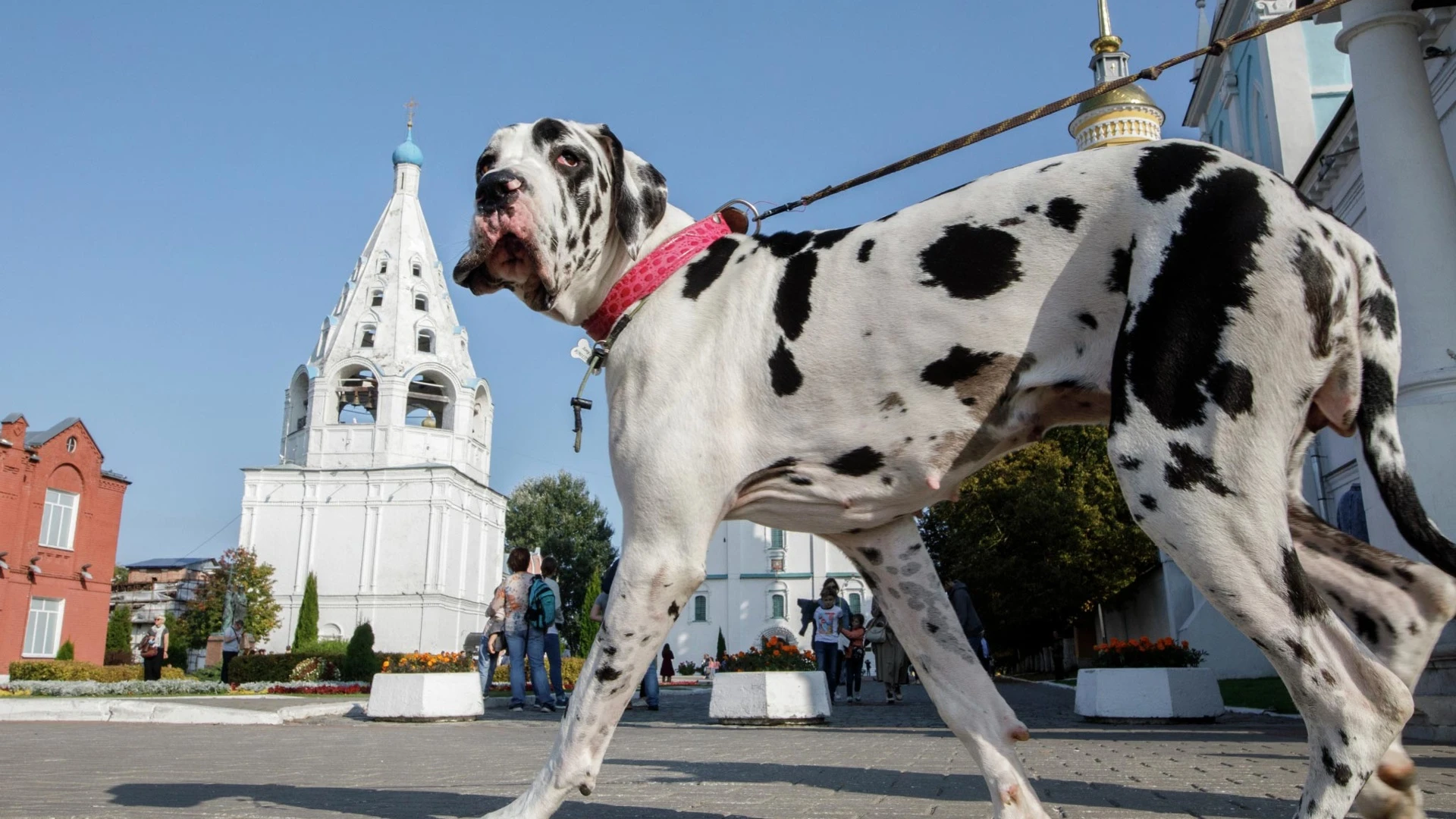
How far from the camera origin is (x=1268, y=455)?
2.64m

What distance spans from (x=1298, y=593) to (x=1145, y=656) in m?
11.3

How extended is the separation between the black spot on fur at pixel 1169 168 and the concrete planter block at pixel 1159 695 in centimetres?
1075

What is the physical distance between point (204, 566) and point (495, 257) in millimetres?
110957

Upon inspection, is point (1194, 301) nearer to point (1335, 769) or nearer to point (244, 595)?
point (1335, 769)

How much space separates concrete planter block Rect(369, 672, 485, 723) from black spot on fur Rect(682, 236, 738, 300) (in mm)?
12851

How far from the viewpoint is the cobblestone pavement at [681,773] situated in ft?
13.8

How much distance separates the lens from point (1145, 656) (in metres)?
12.9

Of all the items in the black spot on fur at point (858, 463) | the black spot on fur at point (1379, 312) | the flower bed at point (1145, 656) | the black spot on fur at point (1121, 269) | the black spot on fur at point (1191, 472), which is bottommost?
the flower bed at point (1145, 656)

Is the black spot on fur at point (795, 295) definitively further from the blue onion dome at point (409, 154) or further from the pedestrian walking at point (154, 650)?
the blue onion dome at point (409, 154)

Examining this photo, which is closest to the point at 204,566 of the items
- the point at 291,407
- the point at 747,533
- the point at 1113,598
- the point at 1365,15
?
the point at 291,407

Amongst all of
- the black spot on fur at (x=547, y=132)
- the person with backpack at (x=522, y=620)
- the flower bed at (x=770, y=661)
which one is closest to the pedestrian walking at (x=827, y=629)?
the flower bed at (x=770, y=661)

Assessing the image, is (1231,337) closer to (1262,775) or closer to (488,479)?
(1262,775)

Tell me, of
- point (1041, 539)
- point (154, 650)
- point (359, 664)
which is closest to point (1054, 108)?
point (154, 650)

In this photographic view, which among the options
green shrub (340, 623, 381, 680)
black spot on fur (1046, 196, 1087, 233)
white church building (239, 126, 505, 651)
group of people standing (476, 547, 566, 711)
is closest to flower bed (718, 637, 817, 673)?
group of people standing (476, 547, 566, 711)
